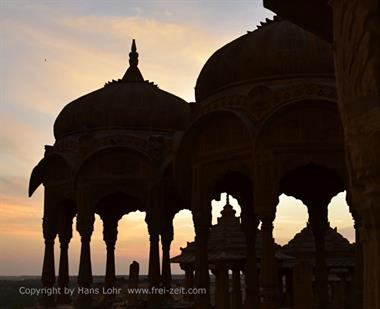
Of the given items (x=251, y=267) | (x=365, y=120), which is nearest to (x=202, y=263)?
(x=251, y=267)

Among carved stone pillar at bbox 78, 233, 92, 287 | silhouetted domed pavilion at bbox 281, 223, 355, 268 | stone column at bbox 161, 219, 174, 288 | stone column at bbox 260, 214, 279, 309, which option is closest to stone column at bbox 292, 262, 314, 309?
stone column at bbox 260, 214, 279, 309

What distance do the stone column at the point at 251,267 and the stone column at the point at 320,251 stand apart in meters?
2.23

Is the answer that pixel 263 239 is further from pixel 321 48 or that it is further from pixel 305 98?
pixel 321 48

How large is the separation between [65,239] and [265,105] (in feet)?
40.7

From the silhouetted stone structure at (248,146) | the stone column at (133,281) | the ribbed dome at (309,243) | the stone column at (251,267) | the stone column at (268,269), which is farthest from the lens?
the ribbed dome at (309,243)

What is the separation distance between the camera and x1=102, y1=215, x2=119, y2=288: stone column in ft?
89.6

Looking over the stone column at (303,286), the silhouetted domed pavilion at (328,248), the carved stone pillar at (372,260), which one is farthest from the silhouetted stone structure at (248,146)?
the silhouetted domed pavilion at (328,248)

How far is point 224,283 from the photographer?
21125 mm

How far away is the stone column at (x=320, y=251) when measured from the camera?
20047 millimetres

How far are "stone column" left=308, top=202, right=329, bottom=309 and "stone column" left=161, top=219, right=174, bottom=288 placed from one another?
588cm

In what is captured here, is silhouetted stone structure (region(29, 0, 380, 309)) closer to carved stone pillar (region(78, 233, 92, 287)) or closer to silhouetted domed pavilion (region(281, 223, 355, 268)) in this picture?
carved stone pillar (region(78, 233, 92, 287))

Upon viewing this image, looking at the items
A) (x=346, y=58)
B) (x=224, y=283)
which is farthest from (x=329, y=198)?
(x=346, y=58)

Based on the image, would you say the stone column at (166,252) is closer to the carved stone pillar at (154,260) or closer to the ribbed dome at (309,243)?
the carved stone pillar at (154,260)

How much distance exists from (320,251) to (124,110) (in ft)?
31.1
